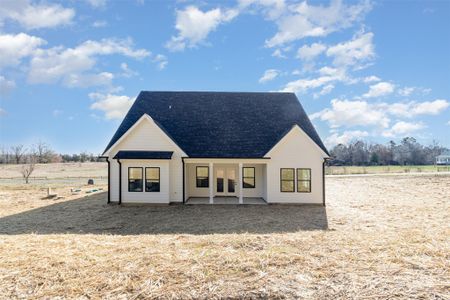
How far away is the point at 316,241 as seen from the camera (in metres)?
8.51

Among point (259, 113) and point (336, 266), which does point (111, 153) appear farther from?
point (336, 266)

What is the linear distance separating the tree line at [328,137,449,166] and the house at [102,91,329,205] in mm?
69175

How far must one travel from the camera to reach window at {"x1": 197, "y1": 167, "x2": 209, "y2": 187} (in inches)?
777

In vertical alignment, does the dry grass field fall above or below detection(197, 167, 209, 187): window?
below

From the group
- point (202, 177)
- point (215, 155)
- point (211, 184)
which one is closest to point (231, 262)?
point (211, 184)

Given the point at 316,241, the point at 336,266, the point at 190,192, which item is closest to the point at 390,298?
the point at 336,266

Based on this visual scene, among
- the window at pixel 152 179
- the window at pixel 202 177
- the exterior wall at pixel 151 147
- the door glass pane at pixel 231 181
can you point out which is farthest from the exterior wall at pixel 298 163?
the window at pixel 152 179

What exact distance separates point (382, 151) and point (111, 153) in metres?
94.0

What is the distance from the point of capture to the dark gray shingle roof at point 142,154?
1698 centimetres

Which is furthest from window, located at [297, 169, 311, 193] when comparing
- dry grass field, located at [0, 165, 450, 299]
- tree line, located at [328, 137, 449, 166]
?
tree line, located at [328, 137, 449, 166]

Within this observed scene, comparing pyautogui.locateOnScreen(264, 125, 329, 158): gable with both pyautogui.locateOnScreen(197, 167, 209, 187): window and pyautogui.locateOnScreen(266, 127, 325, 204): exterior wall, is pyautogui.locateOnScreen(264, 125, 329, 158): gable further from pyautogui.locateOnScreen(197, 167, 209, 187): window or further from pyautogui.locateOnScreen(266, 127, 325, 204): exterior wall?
pyautogui.locateOnScreen(197, 167, 209, 187): window

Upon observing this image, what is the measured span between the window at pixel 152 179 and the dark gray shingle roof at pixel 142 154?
2.60 ft

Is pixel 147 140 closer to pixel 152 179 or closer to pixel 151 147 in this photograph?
pixel 151 147

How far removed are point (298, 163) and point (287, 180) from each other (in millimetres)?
1237
